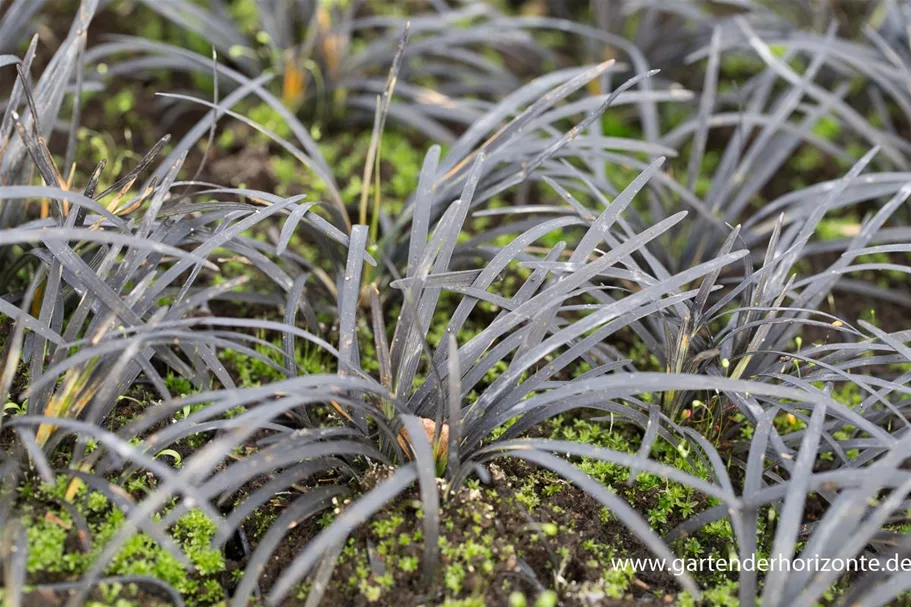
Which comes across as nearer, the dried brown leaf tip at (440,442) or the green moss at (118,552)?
the green moss at (118,552)

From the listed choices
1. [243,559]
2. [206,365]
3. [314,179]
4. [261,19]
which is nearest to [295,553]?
[243,559]

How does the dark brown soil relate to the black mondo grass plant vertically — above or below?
below

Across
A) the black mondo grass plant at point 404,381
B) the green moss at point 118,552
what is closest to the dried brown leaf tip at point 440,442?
the black mondo grass plant at point 404,381

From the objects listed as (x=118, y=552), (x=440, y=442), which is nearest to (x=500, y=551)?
(x=440, y=442)

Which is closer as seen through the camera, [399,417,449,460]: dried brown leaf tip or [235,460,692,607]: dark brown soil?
[235,460,692,607]: dark brown soil

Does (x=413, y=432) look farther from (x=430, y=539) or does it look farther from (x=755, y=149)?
(x=755, y=149)

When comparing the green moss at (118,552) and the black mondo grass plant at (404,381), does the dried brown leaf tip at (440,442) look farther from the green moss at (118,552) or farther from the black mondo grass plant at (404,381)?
the green moss at (118,552)

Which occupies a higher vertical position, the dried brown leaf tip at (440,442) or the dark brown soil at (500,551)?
the dried brown leaf tip at (440,442)

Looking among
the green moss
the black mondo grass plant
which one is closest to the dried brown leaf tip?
the black mondo grass plant

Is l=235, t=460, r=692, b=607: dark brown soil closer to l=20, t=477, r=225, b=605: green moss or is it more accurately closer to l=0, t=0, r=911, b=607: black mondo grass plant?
l=0, t=0, r=911, b=607: black mondo grass plant
